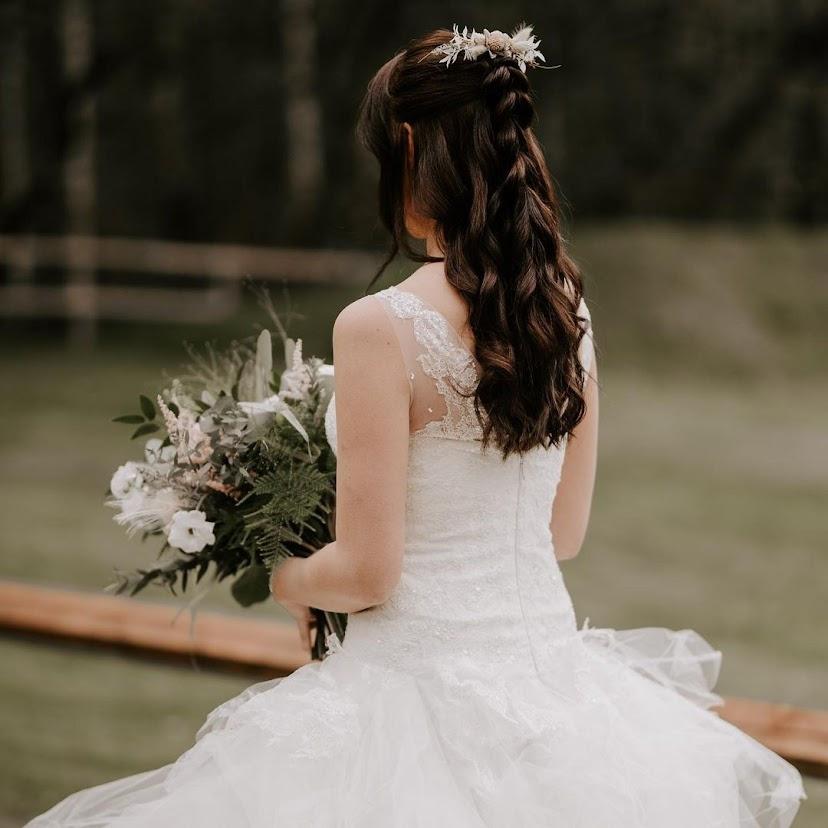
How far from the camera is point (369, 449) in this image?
5.65 feet

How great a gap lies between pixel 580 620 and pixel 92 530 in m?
3.10

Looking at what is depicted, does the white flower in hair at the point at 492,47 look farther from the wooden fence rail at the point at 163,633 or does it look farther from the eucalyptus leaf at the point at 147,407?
the wooden fence rail at the point at 163,633

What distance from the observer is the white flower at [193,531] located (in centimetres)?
198

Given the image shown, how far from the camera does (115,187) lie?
63.1 ft

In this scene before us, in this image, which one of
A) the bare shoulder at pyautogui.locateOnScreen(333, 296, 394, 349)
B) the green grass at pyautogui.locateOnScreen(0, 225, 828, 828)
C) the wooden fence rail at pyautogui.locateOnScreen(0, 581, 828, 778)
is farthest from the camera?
the green grass at pyautogui.locateOnScreen(0, 225, 828, 828)

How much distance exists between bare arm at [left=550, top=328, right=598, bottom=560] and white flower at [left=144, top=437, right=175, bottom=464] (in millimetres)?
697

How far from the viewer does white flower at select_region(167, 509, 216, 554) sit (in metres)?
1.98

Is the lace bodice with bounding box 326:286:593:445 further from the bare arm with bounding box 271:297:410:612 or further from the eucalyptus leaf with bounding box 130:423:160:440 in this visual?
the eucalyptus leaf with bounding box 130:423:160:440

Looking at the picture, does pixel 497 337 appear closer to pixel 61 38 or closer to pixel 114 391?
pixel 114 391

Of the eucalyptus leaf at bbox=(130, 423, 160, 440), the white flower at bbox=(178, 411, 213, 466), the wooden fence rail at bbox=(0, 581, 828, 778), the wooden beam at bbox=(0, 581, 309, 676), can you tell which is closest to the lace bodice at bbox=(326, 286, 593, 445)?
the white flower at bbox=(178, 411, 213, 466)

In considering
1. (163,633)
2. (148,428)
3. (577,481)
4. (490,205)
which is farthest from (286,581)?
(163,633)

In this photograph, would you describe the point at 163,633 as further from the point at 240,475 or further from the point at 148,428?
the point at 240,475

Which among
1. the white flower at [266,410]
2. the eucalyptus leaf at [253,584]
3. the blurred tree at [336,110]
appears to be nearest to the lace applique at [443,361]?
the white flower at [266,410]

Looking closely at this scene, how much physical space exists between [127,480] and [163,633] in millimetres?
1360
